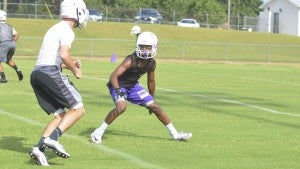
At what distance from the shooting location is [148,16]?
64.1 m

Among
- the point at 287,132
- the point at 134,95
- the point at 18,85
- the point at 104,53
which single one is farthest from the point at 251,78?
the point at 104,53

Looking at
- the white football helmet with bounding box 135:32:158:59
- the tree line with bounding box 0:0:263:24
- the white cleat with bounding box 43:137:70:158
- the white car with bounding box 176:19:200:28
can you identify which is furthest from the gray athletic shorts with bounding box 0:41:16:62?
the white car with bounding box 176:19:200:28

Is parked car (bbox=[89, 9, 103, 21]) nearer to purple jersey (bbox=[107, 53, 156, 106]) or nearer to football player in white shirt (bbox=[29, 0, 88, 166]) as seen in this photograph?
purple jersey (bbox=[107, 53, 156, 106])

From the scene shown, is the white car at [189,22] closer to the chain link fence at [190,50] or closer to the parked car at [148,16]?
the parked car at [148,16]

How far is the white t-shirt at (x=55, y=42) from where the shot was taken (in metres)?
8.47

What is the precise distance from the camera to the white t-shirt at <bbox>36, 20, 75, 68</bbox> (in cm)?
847

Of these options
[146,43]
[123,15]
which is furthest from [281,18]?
[146,43]

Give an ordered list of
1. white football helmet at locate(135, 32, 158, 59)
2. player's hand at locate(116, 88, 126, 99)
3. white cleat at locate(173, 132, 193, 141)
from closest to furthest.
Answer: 1. white football helmet at locate(135, 32, 158, 59)
2. player's hand at locate(116, 88, 126, 99)
3. white cleat at locate(173, 132, 193, 141)

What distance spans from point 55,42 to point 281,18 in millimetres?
70865

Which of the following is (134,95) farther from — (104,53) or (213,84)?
(104,53)

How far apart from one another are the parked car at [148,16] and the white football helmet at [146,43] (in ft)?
176

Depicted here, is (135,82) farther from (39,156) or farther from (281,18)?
(281,18)

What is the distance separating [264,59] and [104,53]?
10.1 meters

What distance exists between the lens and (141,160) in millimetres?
9094
